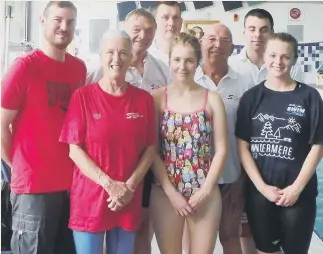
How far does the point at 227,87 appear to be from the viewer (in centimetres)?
148

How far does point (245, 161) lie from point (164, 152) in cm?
28

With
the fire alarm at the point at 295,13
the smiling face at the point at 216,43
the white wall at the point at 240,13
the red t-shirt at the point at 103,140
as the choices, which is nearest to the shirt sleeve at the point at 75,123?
the red t-shirt at the point at 103,140

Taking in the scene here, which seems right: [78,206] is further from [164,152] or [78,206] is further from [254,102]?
[254,102]

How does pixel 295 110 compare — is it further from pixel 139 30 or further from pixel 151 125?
pixel 139 30

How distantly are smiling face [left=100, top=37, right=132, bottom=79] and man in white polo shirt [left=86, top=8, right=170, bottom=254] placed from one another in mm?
208

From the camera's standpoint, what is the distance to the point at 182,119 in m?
1.29

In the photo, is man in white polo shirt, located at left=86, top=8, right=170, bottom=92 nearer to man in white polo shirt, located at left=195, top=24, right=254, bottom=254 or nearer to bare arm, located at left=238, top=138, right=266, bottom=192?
man in white polo shirt, located at left=195, top=24, right=254, bottom=254

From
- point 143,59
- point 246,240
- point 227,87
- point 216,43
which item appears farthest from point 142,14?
point 246,240

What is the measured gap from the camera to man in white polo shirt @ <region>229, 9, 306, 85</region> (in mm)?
1483

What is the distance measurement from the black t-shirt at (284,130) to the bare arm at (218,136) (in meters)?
0.11

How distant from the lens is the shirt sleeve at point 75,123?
4.02ft

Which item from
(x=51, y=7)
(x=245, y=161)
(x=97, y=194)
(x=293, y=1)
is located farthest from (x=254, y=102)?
(x=51, y=7)

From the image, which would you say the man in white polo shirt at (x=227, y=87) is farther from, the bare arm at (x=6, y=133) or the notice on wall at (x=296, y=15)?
the bare arm at (x=6, y=133)

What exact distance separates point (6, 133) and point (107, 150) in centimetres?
35
